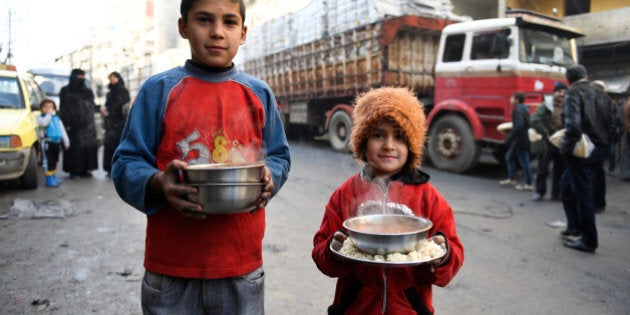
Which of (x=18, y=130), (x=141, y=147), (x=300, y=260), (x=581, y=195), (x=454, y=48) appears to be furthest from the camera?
(x=454, y=48)

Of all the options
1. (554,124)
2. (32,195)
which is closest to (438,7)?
(554,124)

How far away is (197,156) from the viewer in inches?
63.5

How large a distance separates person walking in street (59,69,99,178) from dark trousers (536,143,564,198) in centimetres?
791

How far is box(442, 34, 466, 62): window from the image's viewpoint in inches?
351

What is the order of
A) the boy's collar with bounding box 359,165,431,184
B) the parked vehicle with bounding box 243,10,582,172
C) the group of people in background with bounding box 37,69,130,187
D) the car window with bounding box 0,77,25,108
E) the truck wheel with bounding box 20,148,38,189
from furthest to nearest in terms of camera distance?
1. the parked vehicle with bounding box 243,10,582,172
2. the group of people in background with bounding box 37,69,130,187
3. the car window with bounding box 0,77,25,108
4. the truck wheel with bounding box 20,148,38,189
5. the boy's collar with bounding box 359,165,431,184

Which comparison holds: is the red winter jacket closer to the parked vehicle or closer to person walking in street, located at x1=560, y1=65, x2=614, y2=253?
person walking in street, located at x1=560, y1=65, x2=614, y2=253

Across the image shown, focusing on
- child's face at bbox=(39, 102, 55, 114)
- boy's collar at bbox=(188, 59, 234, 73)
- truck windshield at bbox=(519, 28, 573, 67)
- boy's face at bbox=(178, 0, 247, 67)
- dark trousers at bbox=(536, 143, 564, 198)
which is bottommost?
dark trousers at bbox=(536, 143, 564, 198)

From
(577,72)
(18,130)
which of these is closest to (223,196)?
(577,72)

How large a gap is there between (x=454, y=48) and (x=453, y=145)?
1.98 m

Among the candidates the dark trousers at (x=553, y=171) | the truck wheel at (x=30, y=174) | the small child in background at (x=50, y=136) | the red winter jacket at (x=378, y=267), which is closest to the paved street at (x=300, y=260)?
the truck wheel at (x=30, y=174)

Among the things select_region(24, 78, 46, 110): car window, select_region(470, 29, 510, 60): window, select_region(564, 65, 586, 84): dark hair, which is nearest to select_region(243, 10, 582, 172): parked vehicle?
select_region(470, 29, 510, 60): window

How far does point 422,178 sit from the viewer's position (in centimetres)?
185

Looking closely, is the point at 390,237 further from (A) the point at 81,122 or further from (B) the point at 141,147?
(A) the point at 81,122

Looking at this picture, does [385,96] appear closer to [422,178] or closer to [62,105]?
[422,178]
